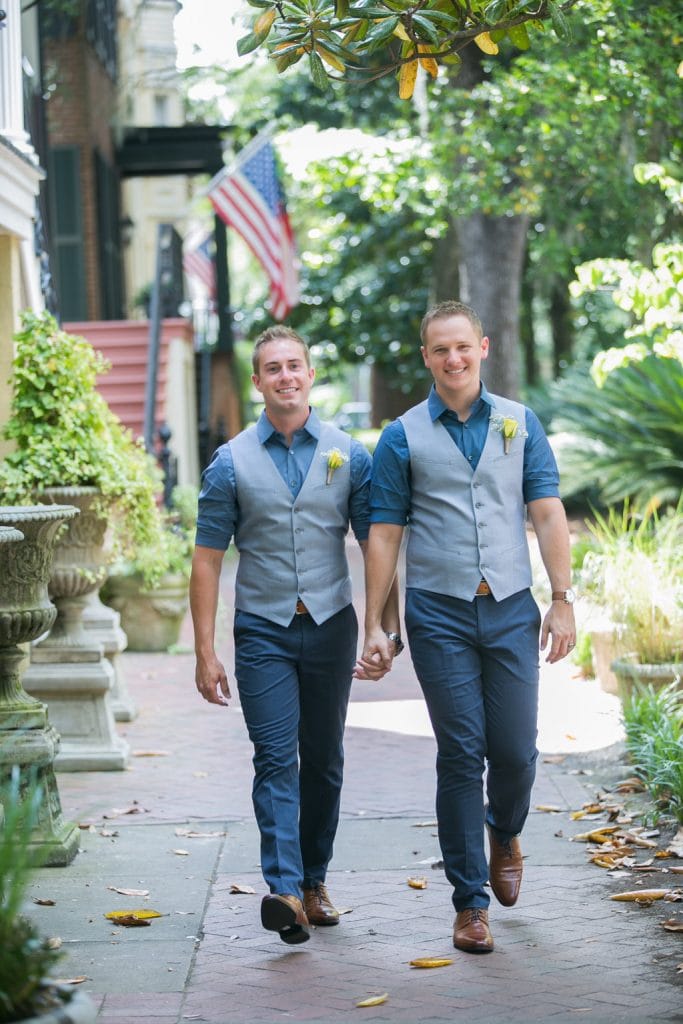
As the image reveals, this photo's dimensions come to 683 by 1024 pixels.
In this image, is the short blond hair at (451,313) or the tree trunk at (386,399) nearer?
the short blond hair at (451,313)

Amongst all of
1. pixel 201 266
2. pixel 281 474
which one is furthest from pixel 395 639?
pixel 201 266

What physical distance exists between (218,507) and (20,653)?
153 centimetres

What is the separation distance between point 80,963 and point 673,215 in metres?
13.2

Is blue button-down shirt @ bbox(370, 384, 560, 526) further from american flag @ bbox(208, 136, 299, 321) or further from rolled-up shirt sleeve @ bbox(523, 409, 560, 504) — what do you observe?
american flag @ bbox(208, 136, 299, 321)

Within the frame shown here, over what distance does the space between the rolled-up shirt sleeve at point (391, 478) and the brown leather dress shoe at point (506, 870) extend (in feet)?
3.86

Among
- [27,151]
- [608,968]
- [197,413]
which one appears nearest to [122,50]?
[197,413]

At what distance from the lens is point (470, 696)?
470 cm

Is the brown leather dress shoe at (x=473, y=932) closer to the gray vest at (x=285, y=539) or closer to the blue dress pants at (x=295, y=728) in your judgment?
the blue dress pants at (x=295, y=728)

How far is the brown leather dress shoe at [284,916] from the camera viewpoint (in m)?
4.47

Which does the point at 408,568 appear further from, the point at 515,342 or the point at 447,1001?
the point at 515,342

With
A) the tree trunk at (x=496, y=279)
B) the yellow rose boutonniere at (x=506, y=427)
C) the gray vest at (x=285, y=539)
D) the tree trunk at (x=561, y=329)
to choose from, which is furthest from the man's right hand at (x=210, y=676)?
the tree trunk at (x=561, y=329)

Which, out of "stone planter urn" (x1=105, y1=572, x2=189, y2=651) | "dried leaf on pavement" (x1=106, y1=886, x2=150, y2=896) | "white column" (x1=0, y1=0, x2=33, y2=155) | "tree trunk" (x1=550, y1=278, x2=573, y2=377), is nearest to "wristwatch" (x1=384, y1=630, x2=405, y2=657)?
"dried leaf on pavement" (x1=106, y1=886, x2=150, y2=896)

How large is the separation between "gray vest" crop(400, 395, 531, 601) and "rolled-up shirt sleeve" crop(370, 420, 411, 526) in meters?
0.03

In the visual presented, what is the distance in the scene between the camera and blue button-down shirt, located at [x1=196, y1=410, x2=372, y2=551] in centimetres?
479
